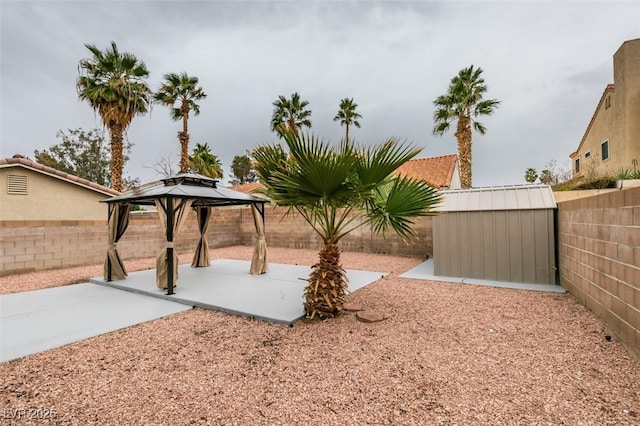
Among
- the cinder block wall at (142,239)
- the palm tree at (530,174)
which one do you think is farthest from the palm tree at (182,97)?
the palm tree at (530,174)

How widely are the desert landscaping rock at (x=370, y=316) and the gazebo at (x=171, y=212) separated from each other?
3350 mm

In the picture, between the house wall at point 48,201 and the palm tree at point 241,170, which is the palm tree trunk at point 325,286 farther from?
the palm tree at point 241,170

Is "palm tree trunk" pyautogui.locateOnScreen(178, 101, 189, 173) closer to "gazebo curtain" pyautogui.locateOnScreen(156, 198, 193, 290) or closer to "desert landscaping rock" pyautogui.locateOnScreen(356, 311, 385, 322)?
"gazebo curtain" pyautogui.locateOnScreen(156, 198, 193, 290)

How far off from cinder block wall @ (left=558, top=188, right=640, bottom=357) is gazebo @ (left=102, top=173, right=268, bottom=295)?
547 centimetres

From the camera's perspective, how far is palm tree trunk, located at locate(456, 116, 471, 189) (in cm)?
1357

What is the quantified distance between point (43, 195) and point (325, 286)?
954cm

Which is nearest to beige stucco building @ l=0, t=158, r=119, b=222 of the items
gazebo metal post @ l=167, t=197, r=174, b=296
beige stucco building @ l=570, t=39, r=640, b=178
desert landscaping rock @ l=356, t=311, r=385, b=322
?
gazebo metal post @ l=167, t=197, r=174, b=296

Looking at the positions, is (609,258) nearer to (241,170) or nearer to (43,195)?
(43,195)

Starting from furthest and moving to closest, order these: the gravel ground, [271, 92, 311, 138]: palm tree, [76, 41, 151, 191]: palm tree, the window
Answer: [271, 92, 311, 138]: palm tree, the window, [76, 41, 151, 191]: palm tree, the gravel ground

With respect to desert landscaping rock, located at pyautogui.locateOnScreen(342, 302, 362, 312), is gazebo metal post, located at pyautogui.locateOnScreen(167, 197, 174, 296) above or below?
above

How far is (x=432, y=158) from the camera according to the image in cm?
1775

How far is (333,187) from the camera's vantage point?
3584mm

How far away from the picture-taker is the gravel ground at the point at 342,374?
2037 mm

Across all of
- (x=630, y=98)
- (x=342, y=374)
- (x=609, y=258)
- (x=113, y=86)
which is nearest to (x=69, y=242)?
(x=113, y=86)
